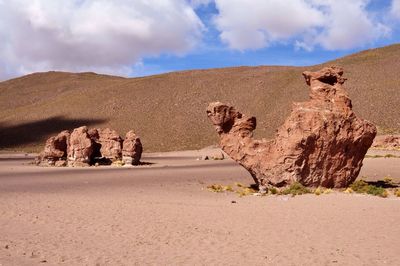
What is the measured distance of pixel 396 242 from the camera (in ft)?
30.7

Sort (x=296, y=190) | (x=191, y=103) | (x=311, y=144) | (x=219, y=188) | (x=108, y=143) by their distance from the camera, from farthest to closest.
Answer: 1. (x=191, y=103)
2. (x=108, y=143)
3. (x=219, y=188)
4. (x=311, y=144)
5. (x=296, y=190)

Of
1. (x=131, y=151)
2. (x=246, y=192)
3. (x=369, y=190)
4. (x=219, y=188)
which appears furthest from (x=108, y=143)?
(x=369, y=190)

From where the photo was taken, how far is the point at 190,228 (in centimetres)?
1062

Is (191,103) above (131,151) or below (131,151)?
above

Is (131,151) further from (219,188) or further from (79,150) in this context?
(219,188)

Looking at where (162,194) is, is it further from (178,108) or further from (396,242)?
(178,108)

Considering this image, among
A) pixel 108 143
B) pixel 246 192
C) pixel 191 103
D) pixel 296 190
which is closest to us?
pixel 296 190

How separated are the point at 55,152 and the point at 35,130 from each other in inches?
1697

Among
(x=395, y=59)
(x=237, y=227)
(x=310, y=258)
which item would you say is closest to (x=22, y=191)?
(x=237, y=227)

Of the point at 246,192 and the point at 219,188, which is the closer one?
the point at 246,192

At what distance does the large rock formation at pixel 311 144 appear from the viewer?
53.0ft

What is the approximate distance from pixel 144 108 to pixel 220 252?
220ft

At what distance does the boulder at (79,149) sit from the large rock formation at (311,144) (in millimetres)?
14697

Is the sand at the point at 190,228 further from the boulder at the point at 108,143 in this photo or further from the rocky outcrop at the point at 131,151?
the boulder at the point at 108,143
